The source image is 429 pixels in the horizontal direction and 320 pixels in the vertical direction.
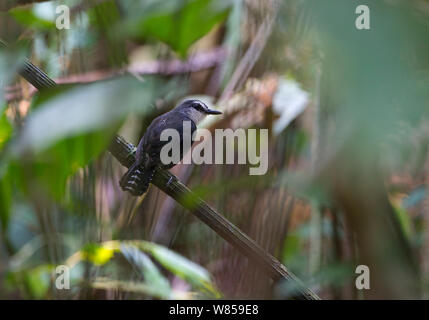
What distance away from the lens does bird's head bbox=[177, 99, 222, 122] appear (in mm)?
864

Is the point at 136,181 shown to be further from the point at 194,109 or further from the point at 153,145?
the point at 194,109

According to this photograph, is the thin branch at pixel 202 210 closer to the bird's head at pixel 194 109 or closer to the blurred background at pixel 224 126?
the blurred background at pixel 224 126

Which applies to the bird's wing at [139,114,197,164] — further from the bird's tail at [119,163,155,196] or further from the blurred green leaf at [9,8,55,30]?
the blurred green leaf at [9,8,55,30]

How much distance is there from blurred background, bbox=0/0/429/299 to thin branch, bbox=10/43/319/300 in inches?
1.8

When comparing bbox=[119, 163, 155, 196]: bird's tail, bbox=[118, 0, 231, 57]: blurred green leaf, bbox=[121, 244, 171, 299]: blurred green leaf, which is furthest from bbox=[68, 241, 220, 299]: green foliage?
bbox=[118, 0, 231, 57]: blurred green leaf

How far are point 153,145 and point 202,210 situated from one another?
20 centimetres

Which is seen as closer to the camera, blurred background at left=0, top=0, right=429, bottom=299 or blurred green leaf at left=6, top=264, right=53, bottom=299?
blurred background at left=0, top=0, right=429, bottom=299

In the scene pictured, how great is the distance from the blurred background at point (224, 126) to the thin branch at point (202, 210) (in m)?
0.04

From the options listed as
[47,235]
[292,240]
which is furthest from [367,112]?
[292,240]

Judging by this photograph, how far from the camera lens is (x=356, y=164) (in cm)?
85

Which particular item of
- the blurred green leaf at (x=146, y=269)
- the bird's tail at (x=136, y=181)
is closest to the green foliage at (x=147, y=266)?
the blurred green leaf at (x=146, y=269)

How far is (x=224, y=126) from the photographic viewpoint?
1006 mm

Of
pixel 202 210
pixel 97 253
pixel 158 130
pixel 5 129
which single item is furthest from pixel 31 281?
pixel 202 210

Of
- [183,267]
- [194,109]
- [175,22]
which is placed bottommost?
[183,267]
